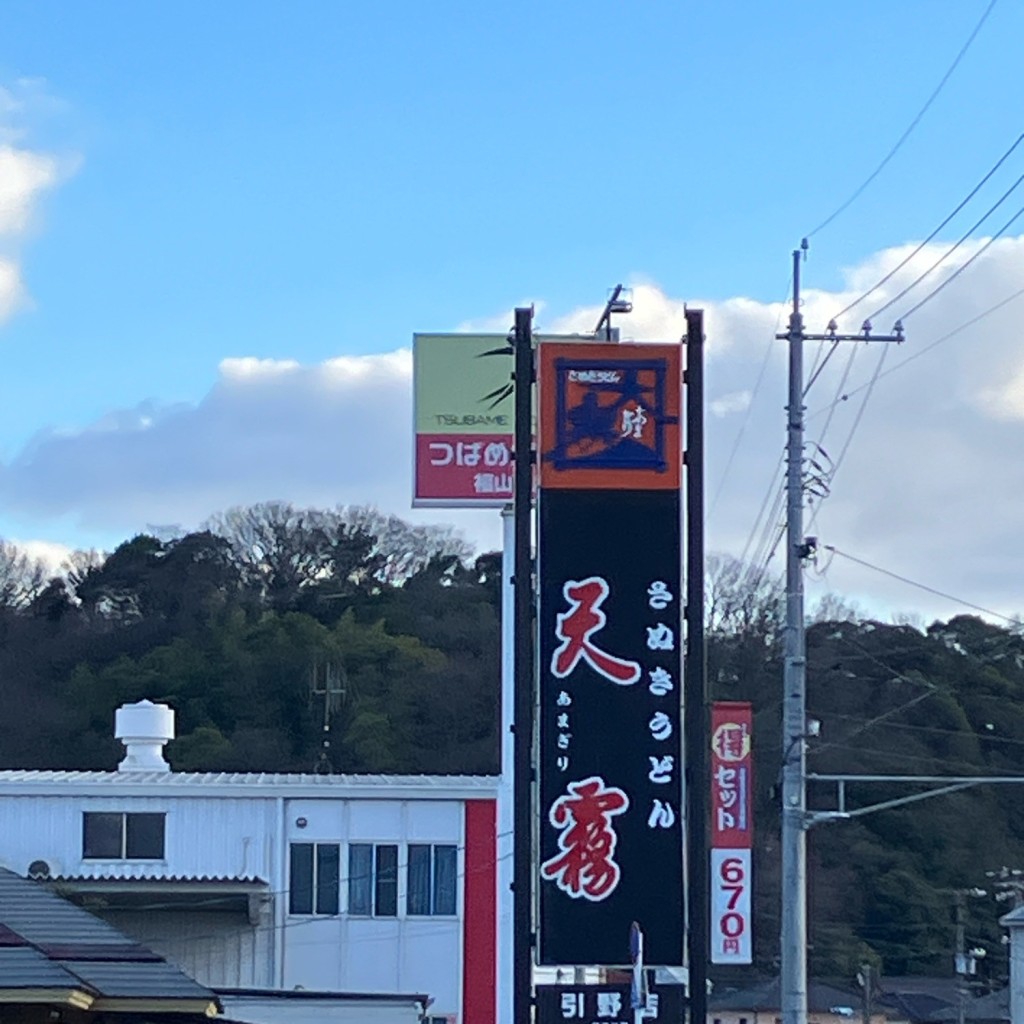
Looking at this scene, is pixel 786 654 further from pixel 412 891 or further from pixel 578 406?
pixel 412 891

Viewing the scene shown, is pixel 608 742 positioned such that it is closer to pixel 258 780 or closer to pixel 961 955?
pixel 258 780

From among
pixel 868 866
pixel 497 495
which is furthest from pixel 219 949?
pixel 868 866

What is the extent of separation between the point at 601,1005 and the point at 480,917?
1105 centimetres

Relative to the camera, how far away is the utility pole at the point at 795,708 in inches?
750

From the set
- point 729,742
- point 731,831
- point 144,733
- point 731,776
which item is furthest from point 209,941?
point 729,742

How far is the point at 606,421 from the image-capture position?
18578mm

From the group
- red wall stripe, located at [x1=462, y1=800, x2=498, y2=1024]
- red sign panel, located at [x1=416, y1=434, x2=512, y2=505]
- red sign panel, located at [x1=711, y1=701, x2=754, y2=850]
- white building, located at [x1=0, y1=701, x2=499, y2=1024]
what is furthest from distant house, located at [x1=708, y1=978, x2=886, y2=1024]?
red sign panel, located at [x1=711, y1=701, x2=754, y2=850]

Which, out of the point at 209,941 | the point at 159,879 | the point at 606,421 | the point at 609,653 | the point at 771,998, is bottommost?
the point at 771,998

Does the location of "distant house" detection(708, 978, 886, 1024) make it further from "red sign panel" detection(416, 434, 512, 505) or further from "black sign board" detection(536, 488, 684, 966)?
"black sign board" detection(536, 488, 684, 966)

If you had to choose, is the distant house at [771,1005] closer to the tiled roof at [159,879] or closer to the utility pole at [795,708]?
the tiled roof at [159,879]

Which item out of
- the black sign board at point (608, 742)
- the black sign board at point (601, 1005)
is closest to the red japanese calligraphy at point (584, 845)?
the black sign board at point (608, 742)

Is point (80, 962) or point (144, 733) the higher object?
point (144, 733)

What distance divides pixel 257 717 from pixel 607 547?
130 feet

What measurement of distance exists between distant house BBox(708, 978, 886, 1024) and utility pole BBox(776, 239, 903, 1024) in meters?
36.7
